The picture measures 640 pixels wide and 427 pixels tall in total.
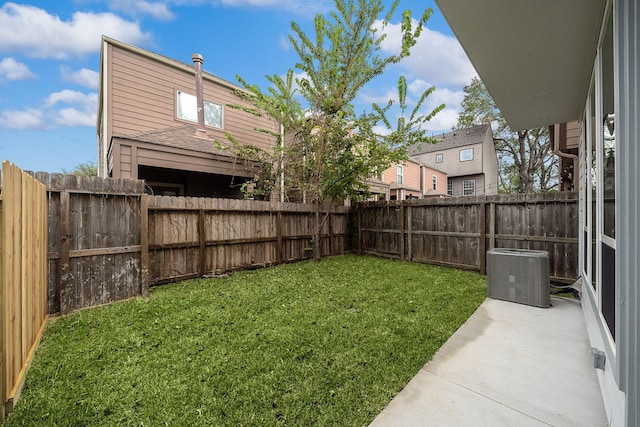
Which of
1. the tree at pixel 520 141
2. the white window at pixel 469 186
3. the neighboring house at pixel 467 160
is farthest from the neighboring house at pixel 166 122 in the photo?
the white window at pixel 469 186

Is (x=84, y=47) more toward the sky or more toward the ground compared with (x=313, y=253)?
more toward the sky

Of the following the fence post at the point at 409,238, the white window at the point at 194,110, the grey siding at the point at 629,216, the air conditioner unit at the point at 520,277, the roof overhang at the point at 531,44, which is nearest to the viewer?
the grey siding at the point at 629,216

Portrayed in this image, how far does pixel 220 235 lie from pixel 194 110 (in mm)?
5035

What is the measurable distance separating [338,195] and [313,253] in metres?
1.78

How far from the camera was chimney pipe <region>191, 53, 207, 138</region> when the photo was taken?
26.2ft

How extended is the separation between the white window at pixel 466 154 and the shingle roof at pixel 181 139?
1804cm

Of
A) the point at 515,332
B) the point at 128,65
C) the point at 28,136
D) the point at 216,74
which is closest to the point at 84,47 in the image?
the point at 128,65

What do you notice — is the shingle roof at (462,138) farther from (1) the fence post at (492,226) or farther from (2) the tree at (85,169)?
(2) the tree at (85,169)

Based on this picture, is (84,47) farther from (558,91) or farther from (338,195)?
(558,91)

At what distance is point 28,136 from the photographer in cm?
2008

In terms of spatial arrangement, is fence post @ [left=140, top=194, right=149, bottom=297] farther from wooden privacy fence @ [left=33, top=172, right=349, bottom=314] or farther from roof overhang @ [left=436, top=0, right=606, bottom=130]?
roof overhang @ [left=436, top=0, right=606, bottom=130]

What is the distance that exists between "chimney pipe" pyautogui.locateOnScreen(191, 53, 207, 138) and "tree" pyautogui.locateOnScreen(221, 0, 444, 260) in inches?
60.0

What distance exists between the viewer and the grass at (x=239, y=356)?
1812mm

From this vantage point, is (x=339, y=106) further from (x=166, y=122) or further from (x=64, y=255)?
(x=64, y=255)
